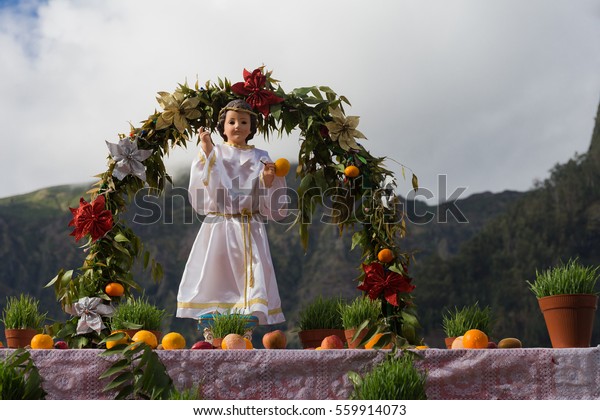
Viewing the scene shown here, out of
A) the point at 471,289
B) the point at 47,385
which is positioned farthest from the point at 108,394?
the point at 471,289

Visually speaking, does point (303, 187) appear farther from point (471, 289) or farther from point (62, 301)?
point (471, 289)

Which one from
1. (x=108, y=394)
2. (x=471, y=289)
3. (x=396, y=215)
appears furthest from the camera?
(x=471, y=289)

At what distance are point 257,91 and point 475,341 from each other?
2653 mm

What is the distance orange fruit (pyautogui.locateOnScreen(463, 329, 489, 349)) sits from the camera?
Answer: 5.16 metres

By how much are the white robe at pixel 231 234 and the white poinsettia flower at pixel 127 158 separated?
0.46 m

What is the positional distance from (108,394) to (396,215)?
246cm

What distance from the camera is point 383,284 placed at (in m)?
5.67

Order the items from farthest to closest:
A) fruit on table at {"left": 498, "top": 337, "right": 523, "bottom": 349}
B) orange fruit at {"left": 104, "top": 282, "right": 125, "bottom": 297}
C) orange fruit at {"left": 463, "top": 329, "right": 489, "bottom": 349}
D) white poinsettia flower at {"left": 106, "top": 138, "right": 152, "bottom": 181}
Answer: white poinsettia flower at {"left": 106, "top": 138, "right": 152, "bottom": 181} < orange fruit at {"left": 104, "top": 282, "right": 125, "bottom": 297} < fruit on table at {"left": 498, "top": 337, "right": 523, "bottom": 349} < orange fruit at {"left": 463, "top": 329, "right": 489, "bottom": 349}

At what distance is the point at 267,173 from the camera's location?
6422 mm

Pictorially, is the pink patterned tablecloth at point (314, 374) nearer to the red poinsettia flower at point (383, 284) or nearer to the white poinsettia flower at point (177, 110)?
Answer: the red poinsettia flower at point (383, 284)

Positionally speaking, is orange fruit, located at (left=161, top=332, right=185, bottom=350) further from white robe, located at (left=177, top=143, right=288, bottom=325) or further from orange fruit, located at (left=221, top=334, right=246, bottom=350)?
white robe, located at (left=177, top=143, right=288, bottom=325)

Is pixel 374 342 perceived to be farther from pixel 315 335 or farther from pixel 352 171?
pixel 352 171

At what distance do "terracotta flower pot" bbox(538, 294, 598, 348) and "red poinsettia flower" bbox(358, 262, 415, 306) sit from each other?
98 centimetres

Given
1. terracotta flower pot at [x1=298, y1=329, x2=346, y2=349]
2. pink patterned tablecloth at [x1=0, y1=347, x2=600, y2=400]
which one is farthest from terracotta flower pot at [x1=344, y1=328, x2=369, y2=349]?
pink patterned tablecloth at [x1=0, y1=347, x2=600, y2=400]
